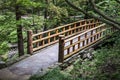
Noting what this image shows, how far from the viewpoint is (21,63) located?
9758 millimetres

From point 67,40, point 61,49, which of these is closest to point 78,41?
point 67,40

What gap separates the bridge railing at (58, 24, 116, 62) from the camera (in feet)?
30.9

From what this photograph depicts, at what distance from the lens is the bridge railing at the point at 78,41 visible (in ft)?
30.9

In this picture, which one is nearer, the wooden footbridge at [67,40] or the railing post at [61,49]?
the railing post at [61,49]

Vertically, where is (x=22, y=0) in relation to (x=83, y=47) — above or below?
above

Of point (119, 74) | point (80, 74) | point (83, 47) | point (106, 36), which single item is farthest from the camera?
point (106, 36)

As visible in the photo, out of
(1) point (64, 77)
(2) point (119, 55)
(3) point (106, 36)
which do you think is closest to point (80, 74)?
(1) point (64, 77)

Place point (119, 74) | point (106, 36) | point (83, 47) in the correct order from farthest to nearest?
point (106, 36)
point (83, 47)
point (119, 74)

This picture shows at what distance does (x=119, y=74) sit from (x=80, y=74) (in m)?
1.51

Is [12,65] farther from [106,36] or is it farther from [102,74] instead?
[106,36]

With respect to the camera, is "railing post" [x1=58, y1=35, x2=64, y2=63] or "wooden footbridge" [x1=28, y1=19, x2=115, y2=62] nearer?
"railing post" [x1=58, y1=35, x2=64, y2=63]

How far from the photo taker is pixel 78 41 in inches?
425

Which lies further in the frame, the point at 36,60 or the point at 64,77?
the point at 36,60

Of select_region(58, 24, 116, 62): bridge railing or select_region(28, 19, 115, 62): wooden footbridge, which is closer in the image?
select_region(58, 24, 116, 62): bridge railing
